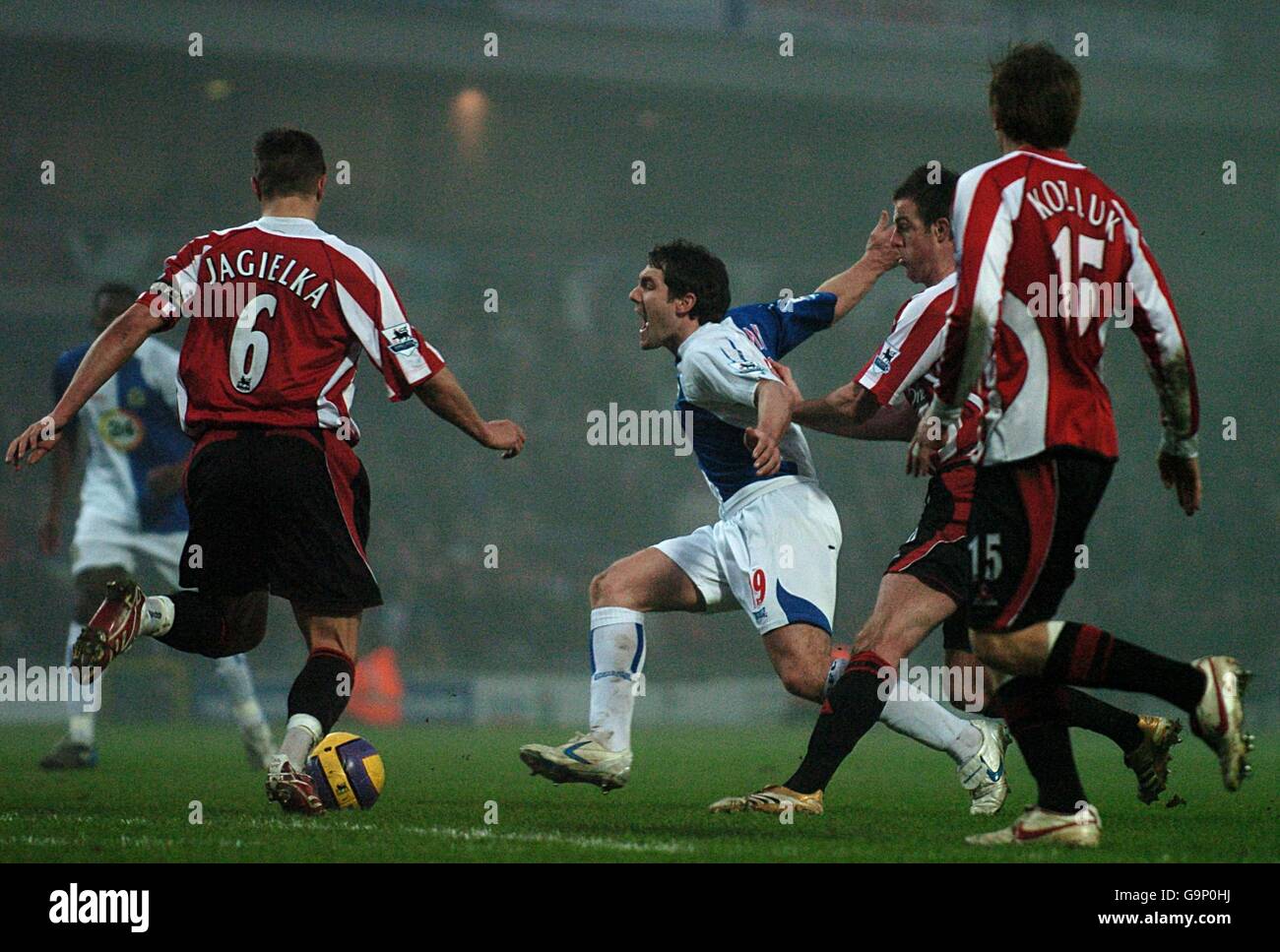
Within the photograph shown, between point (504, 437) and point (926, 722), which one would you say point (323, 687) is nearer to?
point (504, 437)

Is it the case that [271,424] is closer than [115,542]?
Yes

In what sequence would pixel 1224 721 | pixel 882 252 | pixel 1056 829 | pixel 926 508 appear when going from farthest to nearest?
1. pixel 882 252
2. pixel 926 508
3. pixel 1056 829
4. pixel 1224 721

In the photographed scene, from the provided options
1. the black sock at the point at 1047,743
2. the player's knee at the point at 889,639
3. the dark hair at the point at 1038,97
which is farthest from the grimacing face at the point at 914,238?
the black sock at the point at 1047,743

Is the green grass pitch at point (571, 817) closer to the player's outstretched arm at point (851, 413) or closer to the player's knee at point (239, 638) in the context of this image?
the player's knee at point (239, 638)

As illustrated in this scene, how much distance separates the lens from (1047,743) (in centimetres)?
491

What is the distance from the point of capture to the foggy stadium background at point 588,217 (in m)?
19.3

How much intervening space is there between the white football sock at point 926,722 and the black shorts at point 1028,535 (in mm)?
1402

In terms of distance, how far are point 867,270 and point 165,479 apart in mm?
4232

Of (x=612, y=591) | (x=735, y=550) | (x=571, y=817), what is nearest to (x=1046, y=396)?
(x=735, y=550)

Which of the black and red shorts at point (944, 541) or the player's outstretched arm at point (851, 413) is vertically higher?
the player's outstretched arm at point (851, 413)

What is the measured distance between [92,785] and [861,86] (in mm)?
19093

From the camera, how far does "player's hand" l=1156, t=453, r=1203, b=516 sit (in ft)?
16.6

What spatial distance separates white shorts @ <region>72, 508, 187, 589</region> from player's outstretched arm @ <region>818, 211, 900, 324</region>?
4.39 meters

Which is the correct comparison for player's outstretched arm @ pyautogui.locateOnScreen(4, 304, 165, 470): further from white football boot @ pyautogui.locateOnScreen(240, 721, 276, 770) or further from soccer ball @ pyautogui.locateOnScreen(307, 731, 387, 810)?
white football boot @ pyautogui.locateOnScreen(240, 721, 276, 770)
